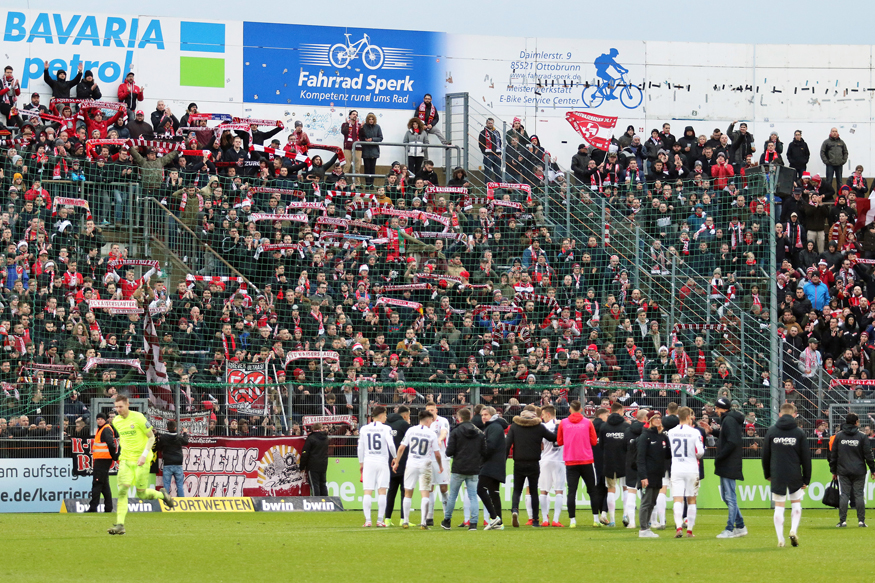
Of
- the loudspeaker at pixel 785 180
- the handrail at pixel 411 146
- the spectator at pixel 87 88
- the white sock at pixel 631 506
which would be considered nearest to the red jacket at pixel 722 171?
the loudspeaker at pixel 785 180

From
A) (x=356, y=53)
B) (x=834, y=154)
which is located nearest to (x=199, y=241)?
(x=356, y=53)

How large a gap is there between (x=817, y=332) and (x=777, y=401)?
14.5ft

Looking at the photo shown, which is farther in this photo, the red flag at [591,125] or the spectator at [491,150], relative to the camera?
the red flag at [591,125]

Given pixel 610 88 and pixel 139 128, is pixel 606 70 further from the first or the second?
pixel 139 128

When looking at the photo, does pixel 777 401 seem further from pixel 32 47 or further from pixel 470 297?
pixel 32 47

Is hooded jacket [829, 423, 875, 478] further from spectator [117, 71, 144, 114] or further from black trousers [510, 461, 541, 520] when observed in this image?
spectator [117, 71, 144, 114]

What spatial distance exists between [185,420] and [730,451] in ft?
36.3

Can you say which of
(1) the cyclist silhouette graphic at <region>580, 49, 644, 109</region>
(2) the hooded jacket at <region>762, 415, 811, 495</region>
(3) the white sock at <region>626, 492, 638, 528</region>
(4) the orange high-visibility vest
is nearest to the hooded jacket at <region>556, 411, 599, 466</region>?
(3) the white sock at <region>626, 492, 638, 528</region>

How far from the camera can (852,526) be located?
20.8 m

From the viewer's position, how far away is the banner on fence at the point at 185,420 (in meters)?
23.7

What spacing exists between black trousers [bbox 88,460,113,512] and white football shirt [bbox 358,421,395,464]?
18.6 feet

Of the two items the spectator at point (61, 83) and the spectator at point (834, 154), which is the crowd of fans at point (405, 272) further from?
the spectator at point (834, 154)

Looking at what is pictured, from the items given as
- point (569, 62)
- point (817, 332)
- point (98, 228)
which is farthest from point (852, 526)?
point (569, 62)

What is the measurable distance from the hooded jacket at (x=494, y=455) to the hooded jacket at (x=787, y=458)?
12.4 ft
